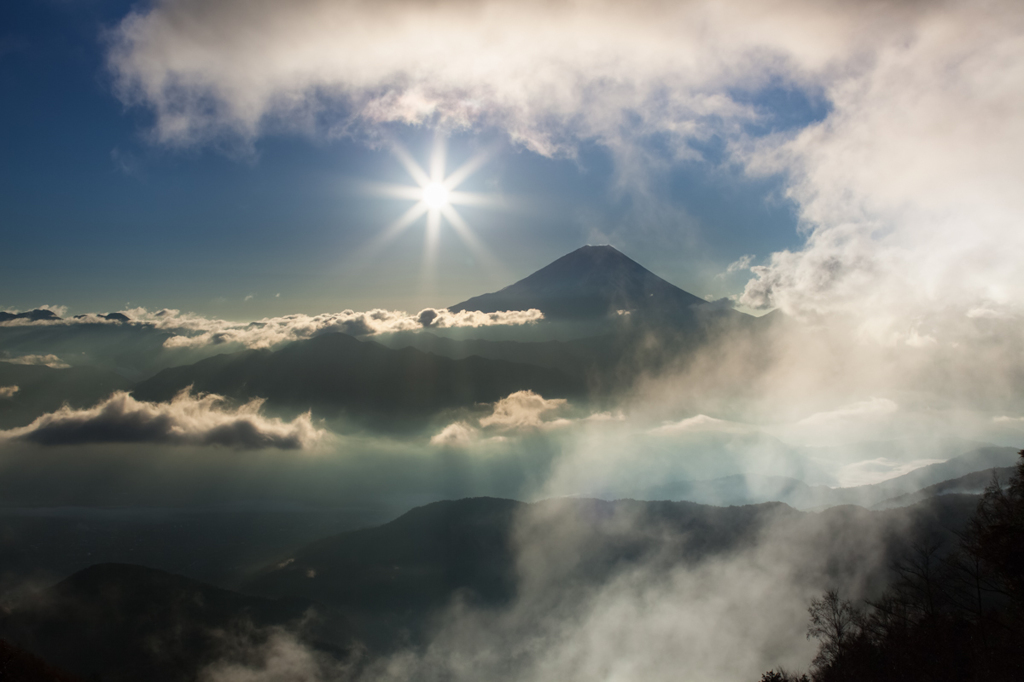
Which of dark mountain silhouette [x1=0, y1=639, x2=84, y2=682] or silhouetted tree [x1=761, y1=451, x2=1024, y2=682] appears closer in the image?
silhouetted tree [x1=761, y1=451, x2=1024, y2=682]

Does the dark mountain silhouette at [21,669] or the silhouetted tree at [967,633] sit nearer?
the silhouetted tree at [967,633]

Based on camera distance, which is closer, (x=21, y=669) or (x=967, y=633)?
(x=967, y=633)

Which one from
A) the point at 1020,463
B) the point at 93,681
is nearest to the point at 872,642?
the point at 1020,463

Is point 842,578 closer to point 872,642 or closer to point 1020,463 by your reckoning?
point 872,642

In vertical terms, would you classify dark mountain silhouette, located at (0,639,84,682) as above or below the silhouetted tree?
below

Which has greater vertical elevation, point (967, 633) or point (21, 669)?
point (967, 633)

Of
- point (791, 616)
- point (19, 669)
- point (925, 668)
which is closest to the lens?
point (925, 668)

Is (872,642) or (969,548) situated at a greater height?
(969,548)

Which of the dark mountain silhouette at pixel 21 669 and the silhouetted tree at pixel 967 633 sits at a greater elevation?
the silhouetted tree at pixel 967 633

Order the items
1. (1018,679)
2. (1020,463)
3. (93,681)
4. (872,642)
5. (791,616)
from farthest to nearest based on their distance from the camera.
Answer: (791,616) < (93,681) < (872,642) < (1020,463) < (1018,679)

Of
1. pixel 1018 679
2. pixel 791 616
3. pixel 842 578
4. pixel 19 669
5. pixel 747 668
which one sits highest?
pixel 1018 679

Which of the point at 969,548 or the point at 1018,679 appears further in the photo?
the point at 969,548
